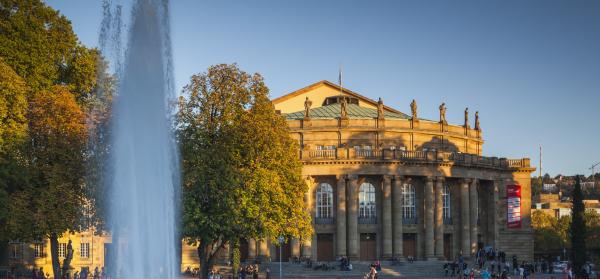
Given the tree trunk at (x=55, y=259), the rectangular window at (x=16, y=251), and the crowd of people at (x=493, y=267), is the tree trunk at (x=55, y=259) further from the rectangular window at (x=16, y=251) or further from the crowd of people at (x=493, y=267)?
the crowd of people at (x=493, y=267)

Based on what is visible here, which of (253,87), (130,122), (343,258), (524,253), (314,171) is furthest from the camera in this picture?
(524,253)

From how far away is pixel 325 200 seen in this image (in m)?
91.0

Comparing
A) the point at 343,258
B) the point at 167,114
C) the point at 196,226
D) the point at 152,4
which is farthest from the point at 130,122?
the point at 343,258

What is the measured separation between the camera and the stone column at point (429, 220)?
90.6 meters

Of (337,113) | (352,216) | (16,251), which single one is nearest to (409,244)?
(352,216)

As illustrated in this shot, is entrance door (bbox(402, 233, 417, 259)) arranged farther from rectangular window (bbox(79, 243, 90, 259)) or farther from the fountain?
the fountain

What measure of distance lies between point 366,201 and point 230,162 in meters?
33.8

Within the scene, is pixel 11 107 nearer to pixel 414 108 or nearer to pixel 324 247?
pixel 324 247

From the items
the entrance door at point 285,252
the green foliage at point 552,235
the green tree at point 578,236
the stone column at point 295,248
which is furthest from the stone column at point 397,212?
the green foliage at point 552,235

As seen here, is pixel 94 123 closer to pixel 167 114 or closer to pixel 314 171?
pixel 167 114

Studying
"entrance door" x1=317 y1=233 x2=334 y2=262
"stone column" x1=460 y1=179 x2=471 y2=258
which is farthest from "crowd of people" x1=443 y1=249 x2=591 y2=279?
"entrance door" x1=317 y1=233 x2=334 y2=262

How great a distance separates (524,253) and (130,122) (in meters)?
71.8

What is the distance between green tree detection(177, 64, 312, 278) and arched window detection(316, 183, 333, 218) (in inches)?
1094

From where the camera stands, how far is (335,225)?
9000 centimetres
